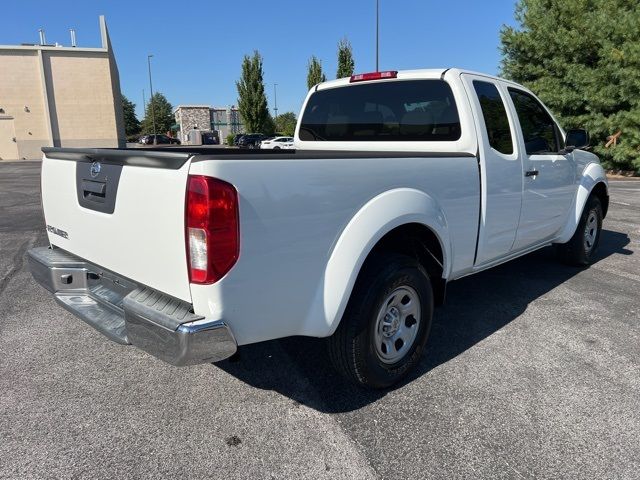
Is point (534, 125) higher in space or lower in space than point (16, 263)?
higher

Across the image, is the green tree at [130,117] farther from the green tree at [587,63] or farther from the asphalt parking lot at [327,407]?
the asphalt parking lot at [327,407]

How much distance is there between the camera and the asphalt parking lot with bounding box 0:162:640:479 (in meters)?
2.25

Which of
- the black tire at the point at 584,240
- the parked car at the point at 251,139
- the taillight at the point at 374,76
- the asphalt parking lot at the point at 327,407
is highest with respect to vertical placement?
the taillight at the point at 374,76

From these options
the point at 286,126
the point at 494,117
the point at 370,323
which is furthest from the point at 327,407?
the point at 286,126

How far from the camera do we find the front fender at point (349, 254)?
2389 millimetres

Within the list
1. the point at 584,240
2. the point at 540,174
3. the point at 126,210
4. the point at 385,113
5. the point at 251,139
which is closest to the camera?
the point at 126,210

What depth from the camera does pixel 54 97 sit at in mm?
35875

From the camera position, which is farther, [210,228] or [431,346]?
[431,346]

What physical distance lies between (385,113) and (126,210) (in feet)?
7.86

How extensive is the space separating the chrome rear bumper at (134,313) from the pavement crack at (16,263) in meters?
2.33

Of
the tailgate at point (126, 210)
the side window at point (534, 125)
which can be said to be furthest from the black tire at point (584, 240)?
the tailgate at point (126, 210)

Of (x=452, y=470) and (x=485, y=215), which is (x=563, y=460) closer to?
(x=452, y=470)

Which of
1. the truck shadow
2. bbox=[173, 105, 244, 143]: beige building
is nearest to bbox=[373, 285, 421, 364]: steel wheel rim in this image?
the truck shadow

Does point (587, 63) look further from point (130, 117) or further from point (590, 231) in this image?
point (130, 117)
